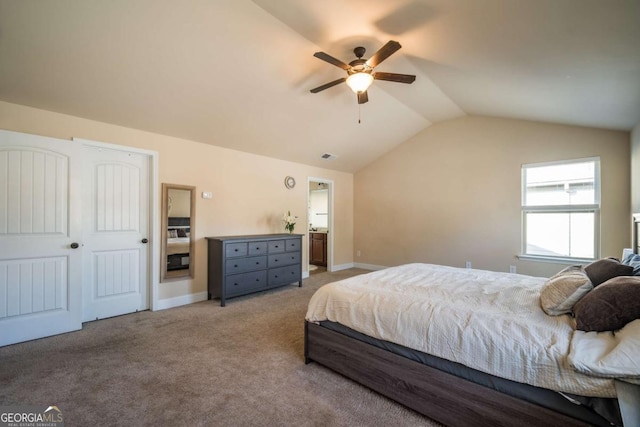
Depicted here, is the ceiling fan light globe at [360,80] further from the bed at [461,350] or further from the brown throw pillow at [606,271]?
the brown throw pillow at [606,271]

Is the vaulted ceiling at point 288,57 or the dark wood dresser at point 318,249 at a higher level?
the vaulted ceiling at point 288,57

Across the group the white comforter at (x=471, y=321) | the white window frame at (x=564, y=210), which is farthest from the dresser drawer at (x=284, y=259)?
the white window frame at (x=564, y=210)

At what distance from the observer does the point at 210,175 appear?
14.1ft

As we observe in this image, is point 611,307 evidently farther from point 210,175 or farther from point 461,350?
point 210,175

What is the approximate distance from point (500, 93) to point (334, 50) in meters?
2.12

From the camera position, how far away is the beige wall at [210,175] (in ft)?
10.0

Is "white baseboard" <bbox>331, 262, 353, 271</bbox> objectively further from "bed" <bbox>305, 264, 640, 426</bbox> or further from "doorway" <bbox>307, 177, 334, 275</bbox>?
"bed" <bbox>305, 264, 640, 426</bbox>

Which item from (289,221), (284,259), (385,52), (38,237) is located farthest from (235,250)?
(385,52)

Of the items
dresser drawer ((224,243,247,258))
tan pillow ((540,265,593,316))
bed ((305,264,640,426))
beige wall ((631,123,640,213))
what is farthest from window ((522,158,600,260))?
dresser drawer ((224,243,247,258))

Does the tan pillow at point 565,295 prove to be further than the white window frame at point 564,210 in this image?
No

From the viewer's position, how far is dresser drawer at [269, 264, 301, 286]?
4.57m

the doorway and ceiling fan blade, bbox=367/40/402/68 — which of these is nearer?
ceiling fan blade, bbox=367/40/402/68

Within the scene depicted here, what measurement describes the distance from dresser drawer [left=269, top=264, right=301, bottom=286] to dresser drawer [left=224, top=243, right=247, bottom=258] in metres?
0.66

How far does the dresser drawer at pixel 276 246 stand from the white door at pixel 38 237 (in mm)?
2372
